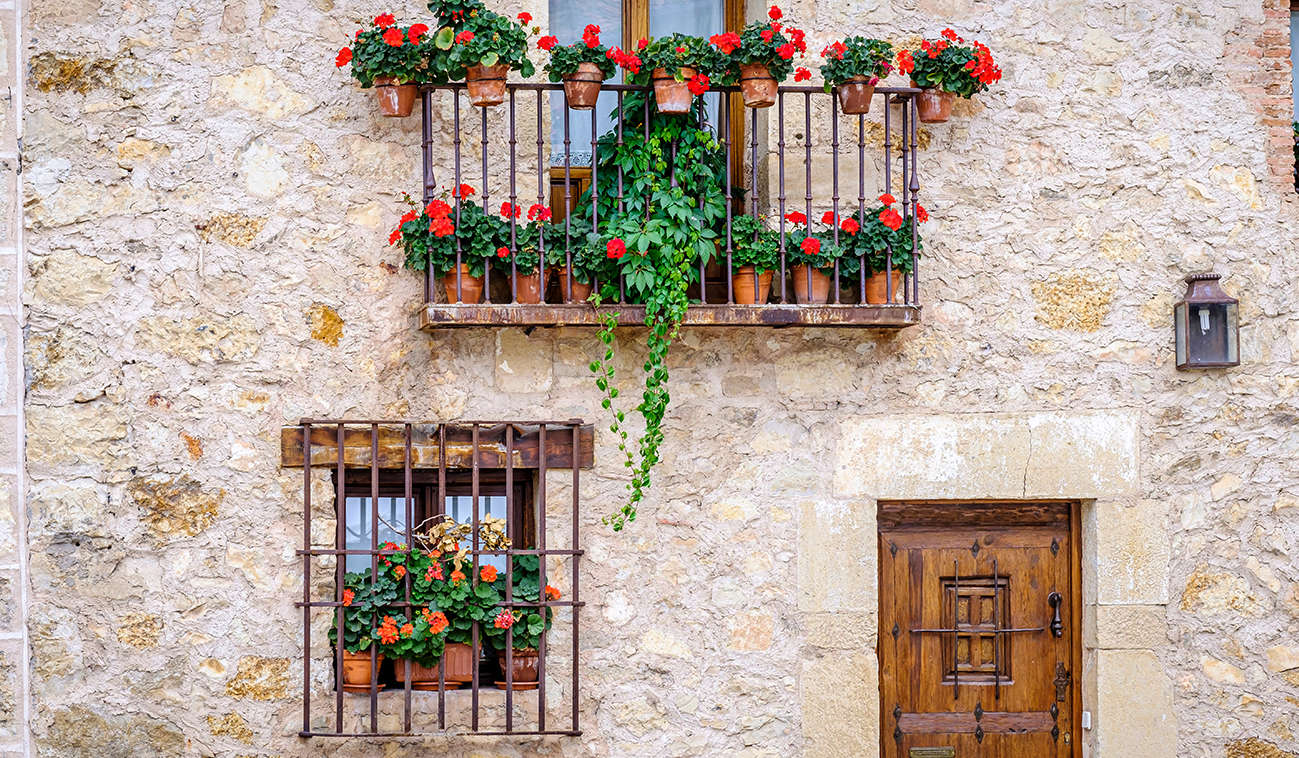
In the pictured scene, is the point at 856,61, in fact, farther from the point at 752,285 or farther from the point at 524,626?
the point at 524,626

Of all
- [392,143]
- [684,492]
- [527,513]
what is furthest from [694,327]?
[392,143]

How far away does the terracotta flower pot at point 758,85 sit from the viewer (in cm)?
395

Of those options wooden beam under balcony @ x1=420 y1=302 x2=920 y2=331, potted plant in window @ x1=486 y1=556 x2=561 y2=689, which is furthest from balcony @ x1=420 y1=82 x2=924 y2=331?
potted plant in window @ x1=486 y1=556 x2=561 y2=689

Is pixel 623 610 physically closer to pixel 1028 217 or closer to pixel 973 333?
pixel 973 333

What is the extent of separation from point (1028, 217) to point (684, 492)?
5.07 feet

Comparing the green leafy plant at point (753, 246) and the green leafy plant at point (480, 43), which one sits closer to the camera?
the green leafy plant at point (480, 43)

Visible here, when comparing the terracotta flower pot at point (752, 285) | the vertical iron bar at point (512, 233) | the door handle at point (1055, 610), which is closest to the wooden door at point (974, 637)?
the door handle at point (1055, 610)

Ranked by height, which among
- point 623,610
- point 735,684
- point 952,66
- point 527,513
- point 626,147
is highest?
point 952,66

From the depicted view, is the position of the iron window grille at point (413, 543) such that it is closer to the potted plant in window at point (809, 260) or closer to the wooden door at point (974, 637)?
the potted plant in window at point (809, 260)

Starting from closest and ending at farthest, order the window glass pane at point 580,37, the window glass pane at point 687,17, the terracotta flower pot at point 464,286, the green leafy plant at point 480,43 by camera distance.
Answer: the green leafy plant at point 480,43 → the terracotta flower pot at point 464,286 → the window glass pane at point 580,37 → the window glass pane at point 687,17

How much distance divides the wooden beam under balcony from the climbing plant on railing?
54 mm

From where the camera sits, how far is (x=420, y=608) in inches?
155

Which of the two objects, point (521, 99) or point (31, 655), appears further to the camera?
point (521, 99)

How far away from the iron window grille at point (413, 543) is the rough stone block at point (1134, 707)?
5.96 feet
